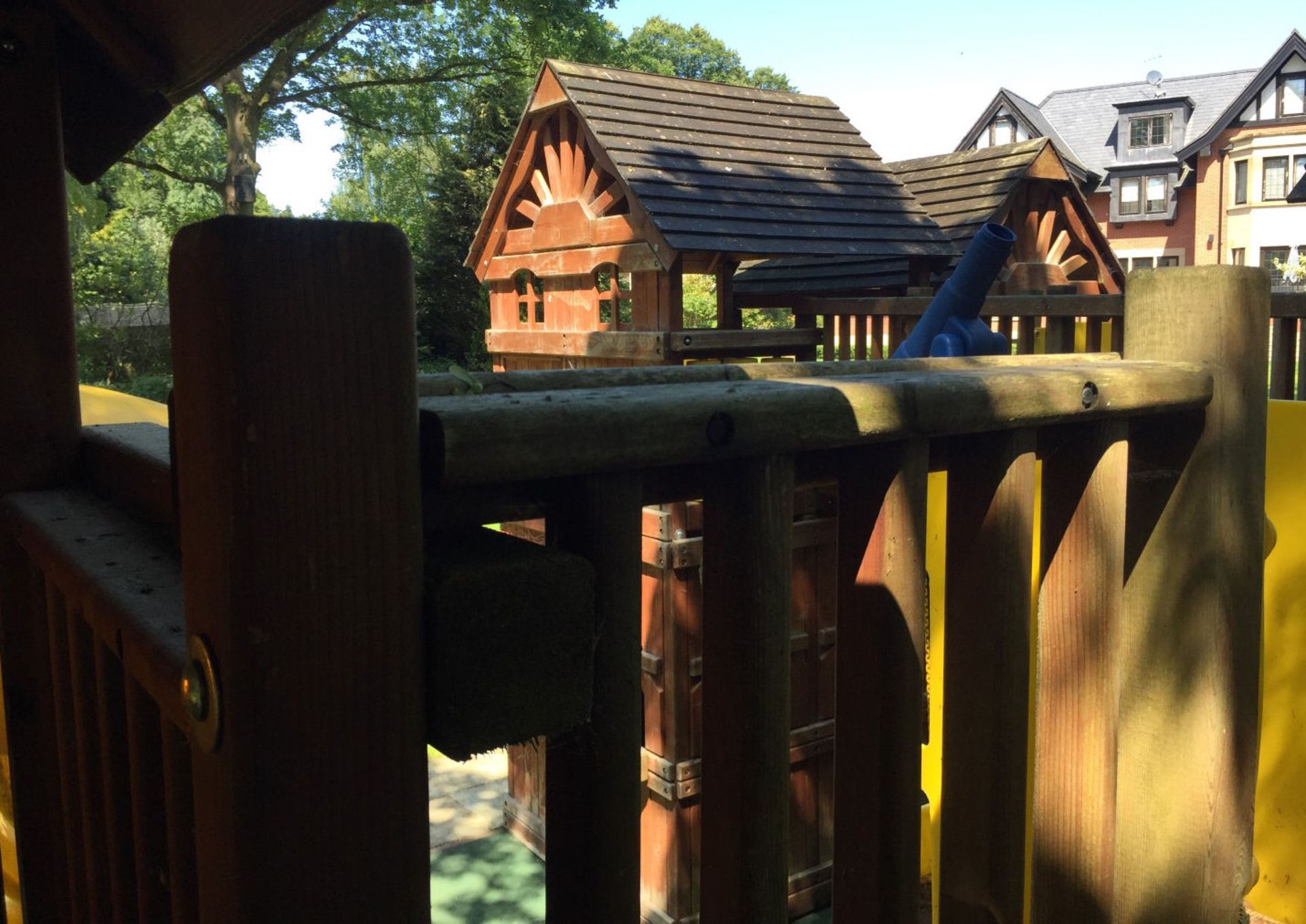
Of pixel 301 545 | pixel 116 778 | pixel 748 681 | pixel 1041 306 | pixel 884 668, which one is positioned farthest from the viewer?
pixel 1041 306

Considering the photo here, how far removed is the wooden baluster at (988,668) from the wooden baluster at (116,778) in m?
0.96

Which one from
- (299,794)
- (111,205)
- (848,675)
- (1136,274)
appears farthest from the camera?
(111,205)

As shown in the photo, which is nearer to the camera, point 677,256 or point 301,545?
point 301,545

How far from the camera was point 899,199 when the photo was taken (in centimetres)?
986

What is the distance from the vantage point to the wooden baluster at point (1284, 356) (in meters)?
4.82

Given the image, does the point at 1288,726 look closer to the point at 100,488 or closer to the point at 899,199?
the point at 100,488

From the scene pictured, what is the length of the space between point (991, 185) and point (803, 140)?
180 cm

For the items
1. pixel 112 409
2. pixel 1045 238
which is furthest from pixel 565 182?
pixel 112 409

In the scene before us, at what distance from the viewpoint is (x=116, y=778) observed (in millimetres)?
1297

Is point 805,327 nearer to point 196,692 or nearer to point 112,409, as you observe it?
point 112,409

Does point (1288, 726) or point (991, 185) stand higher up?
point (991, 185)

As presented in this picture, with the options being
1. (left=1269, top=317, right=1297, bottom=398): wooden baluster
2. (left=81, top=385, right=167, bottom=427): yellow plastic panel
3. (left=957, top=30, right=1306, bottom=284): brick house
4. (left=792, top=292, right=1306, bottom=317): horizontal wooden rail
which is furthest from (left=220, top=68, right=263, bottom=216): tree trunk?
(left=957, top=30, right=1306, bottom=284): brick house

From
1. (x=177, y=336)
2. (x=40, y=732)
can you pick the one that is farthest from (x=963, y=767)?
(x=40, y=732)

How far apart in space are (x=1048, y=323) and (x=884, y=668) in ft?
17.1
